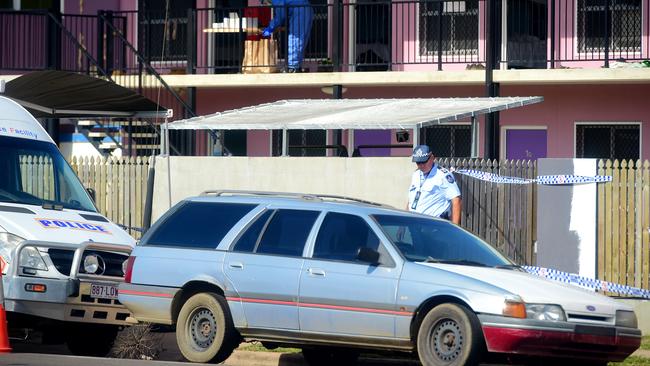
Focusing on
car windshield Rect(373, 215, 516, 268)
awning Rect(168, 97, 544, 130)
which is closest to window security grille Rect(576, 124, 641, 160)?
awning Rect(168, 97, 544, 130)

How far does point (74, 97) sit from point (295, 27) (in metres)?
6.59

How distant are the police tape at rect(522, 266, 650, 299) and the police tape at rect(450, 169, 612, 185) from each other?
43.6 inches

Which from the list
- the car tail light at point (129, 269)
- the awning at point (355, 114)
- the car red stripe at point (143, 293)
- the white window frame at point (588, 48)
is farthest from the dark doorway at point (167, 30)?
the car red stripe at point (143, 293)

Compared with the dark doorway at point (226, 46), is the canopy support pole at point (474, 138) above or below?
below

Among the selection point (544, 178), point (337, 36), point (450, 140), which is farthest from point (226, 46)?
point (544, 178)

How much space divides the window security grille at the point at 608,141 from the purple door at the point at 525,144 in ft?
2.15

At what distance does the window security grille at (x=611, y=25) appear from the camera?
78.3ft

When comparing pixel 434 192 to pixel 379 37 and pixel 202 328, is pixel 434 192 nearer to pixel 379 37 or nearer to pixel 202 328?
pixel 202 328

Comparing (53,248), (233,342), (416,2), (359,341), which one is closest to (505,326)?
(359,341)

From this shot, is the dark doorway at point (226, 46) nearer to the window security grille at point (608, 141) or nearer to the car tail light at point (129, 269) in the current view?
the window security grille at point (608, 141)

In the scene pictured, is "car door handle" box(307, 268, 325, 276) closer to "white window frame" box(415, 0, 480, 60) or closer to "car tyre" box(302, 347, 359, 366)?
"car tyre" box(302, 347, 359, 366)

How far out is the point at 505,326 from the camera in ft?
36.2

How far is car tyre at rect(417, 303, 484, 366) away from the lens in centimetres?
1117

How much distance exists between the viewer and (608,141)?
2462 centimetres
